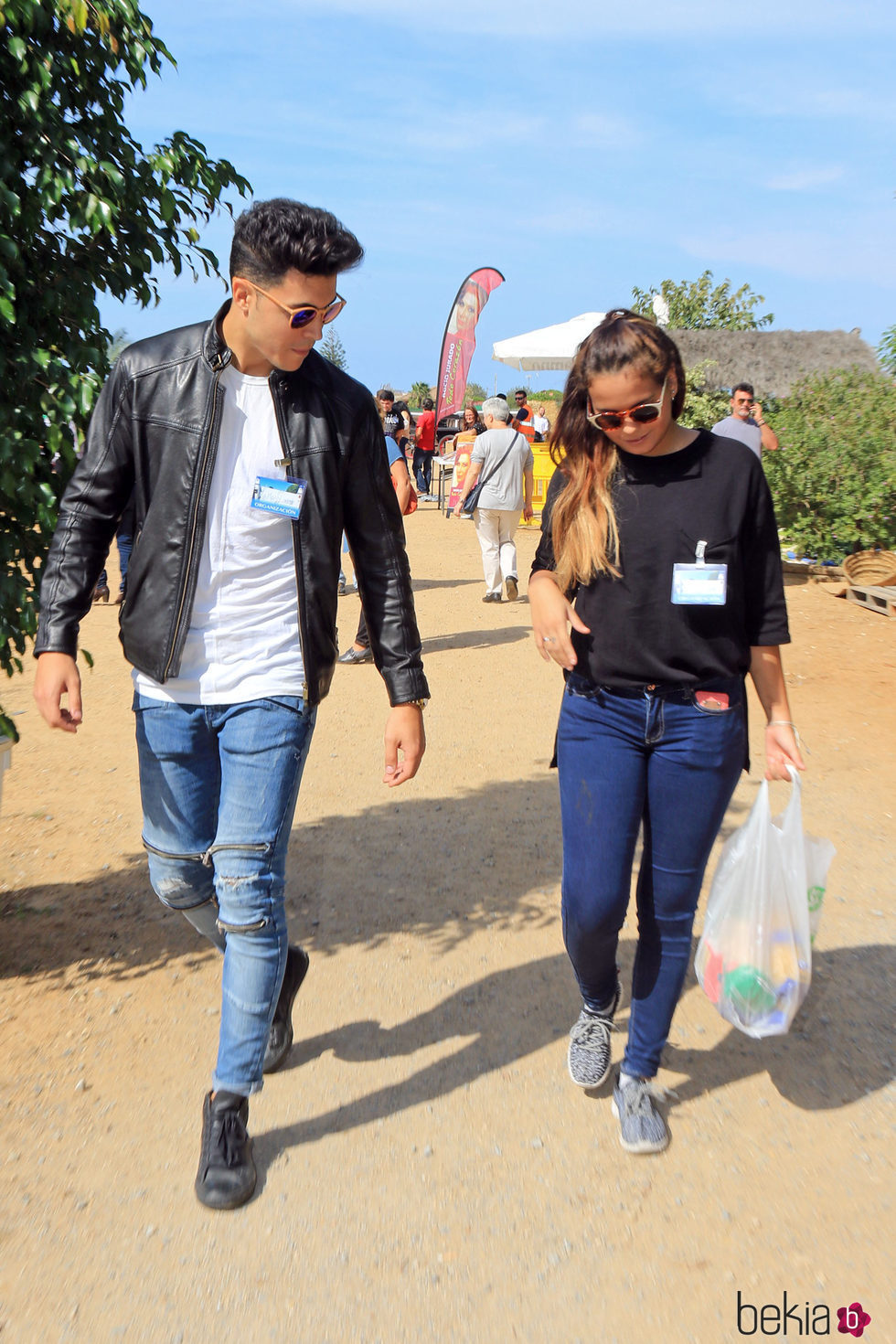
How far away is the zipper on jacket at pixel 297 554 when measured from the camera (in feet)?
8.99

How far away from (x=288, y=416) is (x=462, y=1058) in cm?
195

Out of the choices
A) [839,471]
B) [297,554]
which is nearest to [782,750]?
[297,554]

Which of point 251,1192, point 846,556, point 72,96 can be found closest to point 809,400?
point 846,556

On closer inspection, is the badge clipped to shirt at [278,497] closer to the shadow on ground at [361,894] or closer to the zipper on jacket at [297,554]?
the zipper on jacket at [297,554]

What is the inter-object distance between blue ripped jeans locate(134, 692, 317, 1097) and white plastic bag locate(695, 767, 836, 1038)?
112 cm

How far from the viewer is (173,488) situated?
2.68 metres

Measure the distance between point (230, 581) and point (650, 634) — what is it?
102 cm

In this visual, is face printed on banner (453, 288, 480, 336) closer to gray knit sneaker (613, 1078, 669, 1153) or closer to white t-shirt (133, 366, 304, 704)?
white t-shirt (133, 366, 304, 704)

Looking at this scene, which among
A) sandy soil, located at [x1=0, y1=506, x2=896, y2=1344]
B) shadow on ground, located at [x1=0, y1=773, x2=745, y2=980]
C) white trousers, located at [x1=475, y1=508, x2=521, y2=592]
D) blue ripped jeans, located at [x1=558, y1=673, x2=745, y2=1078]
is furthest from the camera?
white trousers, located at [x1=475, y1=508, x2=521, y2=592]

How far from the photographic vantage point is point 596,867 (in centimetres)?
293

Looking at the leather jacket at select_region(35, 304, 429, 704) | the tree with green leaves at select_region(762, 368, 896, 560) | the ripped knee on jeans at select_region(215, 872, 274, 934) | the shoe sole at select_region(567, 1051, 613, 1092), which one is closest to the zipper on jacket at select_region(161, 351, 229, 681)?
the leather jacket at select_region(35, 304, 429, 704)

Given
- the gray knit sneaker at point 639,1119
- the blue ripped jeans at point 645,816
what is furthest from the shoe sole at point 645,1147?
the blue ripped jeans at point 645,816

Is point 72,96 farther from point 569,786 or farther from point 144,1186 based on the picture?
point 144,1186

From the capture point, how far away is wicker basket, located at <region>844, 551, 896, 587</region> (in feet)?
36.1
